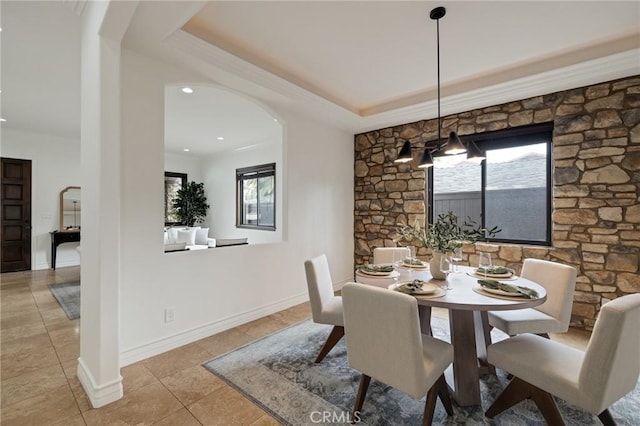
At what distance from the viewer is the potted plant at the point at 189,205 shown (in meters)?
7.62

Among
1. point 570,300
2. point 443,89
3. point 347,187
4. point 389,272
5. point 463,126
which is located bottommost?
point 570,300

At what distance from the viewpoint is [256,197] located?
6.92m

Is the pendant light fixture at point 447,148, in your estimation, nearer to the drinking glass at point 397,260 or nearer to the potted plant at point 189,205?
the drinking glass at point 397,260

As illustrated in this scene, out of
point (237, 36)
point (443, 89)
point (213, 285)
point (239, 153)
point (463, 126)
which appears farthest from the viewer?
A: point (239, 153)

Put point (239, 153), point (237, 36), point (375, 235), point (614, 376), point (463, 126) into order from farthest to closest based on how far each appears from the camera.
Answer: point (239, 153) < point (375, 235) < point (463, 126) < point (237, 36) < point (614, 376)

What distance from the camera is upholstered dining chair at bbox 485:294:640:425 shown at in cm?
132

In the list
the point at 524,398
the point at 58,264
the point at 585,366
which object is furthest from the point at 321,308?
the point at 58,264

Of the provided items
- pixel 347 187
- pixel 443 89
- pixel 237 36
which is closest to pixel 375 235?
pixel 347 187

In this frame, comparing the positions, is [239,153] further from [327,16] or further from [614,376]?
[614,376]

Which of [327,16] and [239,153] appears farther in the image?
[239,153]

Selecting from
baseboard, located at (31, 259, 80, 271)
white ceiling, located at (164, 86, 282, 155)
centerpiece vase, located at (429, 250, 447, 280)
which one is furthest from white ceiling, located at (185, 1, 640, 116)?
baseboard, located at (31, 259, 80, 271)

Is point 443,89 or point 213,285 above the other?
point 443,89

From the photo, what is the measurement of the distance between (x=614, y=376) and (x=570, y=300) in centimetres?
108

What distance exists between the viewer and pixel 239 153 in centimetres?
716
